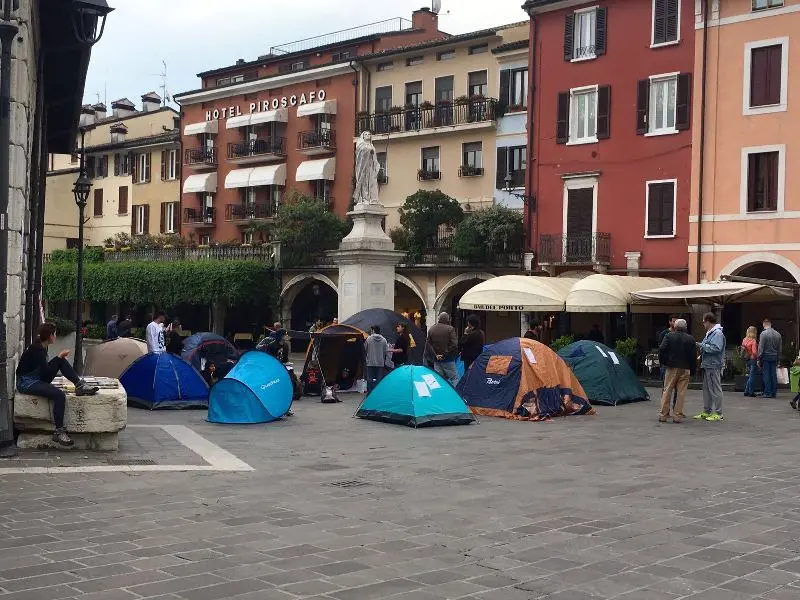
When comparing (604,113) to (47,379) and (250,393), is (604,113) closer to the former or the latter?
(250,393)

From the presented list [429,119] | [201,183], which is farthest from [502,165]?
[201,183]

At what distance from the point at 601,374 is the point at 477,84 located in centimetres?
2319

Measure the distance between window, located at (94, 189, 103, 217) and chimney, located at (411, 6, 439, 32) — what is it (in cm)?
2292

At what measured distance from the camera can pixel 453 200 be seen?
39.6 metres

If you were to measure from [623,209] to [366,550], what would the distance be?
2776 cm

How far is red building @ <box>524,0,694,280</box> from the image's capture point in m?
32.4

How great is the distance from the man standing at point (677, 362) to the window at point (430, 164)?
2610cm

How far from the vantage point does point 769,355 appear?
23.0 metres

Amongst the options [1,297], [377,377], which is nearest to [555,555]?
[1,297]

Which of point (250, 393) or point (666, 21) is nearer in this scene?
point (250, 393)

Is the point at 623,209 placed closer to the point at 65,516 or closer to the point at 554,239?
the point at 554,239

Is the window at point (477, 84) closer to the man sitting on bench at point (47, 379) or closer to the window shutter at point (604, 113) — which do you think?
the window shutter at point (604, 113)

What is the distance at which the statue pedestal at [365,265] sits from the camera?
78.8ft

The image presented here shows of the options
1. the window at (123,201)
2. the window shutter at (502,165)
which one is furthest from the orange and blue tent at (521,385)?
the window at (123,201)
